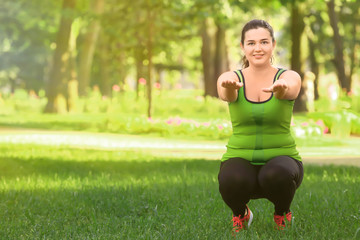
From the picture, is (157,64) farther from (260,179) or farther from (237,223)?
(260,179)

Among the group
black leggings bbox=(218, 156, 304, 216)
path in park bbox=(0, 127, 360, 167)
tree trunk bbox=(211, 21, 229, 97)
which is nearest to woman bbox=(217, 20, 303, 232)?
black leggings bbox=(218, 156, 304, 216)

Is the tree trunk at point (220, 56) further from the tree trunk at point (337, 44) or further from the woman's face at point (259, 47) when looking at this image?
the woman's face at point (259, 47)

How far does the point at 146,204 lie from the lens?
18.6 feet

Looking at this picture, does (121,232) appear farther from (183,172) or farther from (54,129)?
(54,129)

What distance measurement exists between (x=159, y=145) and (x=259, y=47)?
894 cm

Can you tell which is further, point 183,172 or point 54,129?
point 54,129

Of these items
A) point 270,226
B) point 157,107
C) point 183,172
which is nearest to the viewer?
point 270,226

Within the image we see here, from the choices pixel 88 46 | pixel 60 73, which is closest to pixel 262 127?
pixel 60 73

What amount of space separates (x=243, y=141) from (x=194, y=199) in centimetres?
204

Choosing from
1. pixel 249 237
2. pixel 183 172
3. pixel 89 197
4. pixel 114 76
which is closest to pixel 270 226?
pixel 249 237

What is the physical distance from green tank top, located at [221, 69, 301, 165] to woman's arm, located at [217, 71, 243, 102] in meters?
0.07

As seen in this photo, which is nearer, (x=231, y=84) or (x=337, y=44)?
(x=231, y=84)

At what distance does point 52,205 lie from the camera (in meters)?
5.73

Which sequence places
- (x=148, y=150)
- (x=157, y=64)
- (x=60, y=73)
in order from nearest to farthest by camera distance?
(x=148, y=150) < (x=60, y=73) < (x=157, y=64)
